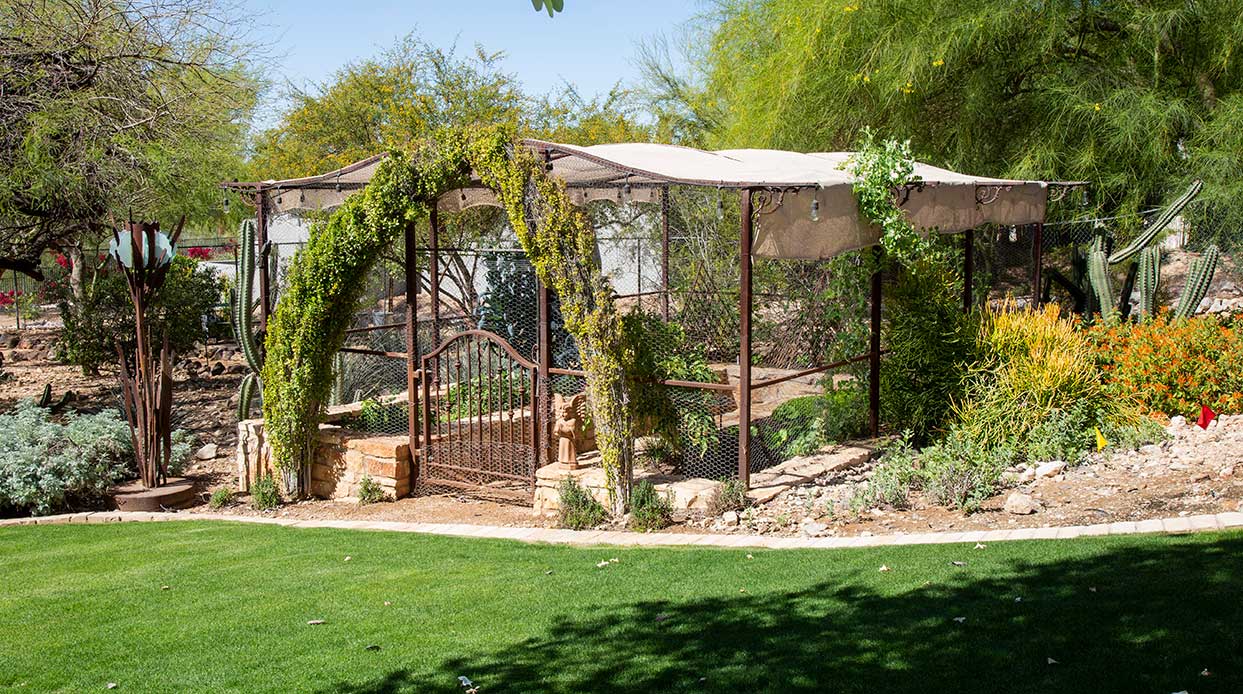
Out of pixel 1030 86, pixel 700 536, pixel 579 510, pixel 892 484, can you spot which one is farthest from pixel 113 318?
pixel 1030 86

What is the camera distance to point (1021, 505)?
6789 millimetres

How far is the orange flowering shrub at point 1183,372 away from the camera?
8477 millimetres

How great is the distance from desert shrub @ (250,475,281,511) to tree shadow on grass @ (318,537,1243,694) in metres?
4.85

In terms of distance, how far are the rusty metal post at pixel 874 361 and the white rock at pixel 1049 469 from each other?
1806mm

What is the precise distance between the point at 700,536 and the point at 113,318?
10.1m

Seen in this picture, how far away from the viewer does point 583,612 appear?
5.13 metres

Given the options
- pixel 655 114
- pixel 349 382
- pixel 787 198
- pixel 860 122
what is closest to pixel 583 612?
pixel 787 198

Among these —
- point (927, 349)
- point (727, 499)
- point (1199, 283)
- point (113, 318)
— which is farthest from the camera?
point (113, 318)

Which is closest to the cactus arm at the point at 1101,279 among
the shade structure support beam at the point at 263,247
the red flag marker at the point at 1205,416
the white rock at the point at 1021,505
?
the red flag marker at the point at 1205,416

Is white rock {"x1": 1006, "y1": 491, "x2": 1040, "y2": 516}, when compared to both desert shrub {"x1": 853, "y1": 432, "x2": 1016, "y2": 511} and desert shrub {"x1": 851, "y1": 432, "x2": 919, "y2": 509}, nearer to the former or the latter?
desert shrub {"x1": 853, "y1": 432, "x2": 1016, "y2": 511}

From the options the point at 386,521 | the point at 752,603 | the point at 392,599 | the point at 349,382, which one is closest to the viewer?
the point at 752,603

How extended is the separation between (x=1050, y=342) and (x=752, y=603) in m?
4.75

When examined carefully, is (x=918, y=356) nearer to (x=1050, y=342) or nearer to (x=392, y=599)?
(x=1050, y=342)

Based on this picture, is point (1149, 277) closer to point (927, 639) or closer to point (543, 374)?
point (543, 374)
